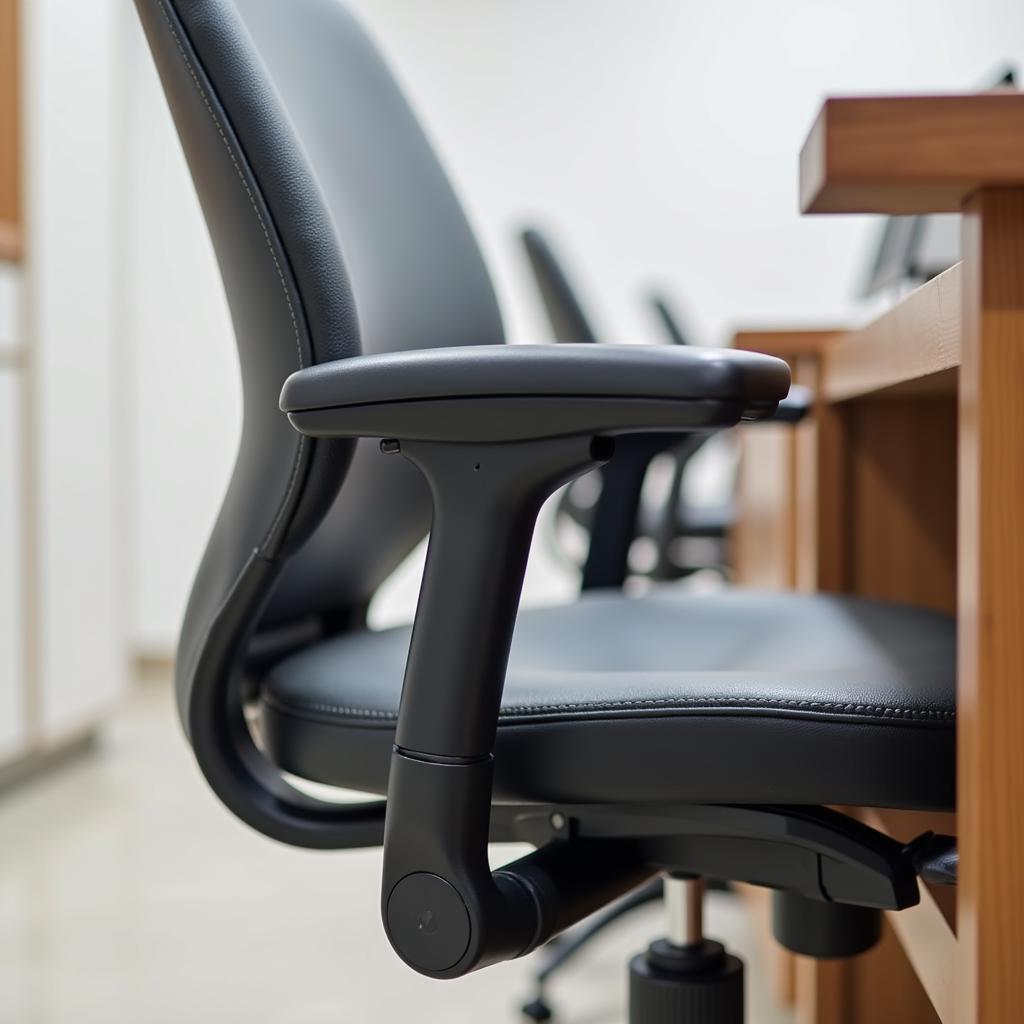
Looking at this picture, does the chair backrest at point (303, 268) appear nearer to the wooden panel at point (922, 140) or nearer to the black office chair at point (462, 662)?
the black office chair at point (462, 662)

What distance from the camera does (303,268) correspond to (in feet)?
2.11

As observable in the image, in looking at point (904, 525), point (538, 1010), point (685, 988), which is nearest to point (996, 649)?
point (685, 988)

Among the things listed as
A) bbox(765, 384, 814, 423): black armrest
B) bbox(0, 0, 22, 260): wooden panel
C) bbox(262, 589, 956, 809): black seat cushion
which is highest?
bbox(0, 0, 22, 260): wooden panel

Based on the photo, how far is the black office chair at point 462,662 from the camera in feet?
1.84

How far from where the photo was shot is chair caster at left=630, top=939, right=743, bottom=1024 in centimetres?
75

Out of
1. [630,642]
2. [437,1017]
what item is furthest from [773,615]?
[437,1017]

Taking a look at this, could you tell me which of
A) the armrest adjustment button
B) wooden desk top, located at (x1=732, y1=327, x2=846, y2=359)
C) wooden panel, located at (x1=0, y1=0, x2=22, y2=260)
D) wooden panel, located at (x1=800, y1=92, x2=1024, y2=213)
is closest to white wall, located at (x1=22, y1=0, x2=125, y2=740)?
wooden panel, located at (x1=0, y1=0, x2=22, y2=260)

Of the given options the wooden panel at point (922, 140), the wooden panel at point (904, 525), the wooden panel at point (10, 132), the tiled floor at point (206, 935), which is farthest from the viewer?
the wooden panel at point (10, 132)

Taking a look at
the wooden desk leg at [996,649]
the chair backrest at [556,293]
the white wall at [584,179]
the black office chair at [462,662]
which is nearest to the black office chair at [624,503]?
the chair backrest at [556,293]

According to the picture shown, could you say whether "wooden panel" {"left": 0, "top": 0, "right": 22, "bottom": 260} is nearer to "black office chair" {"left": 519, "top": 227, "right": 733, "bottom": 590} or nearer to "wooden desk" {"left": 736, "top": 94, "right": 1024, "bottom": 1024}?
"black office chair" {"left": 519, "top": 227, "right": 733, "bottom": 590}

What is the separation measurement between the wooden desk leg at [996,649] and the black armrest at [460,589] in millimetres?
88

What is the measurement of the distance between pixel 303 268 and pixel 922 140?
0.31 m

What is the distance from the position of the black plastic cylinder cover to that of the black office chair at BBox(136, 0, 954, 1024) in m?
0.09

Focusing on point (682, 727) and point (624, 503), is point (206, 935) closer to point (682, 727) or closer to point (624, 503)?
point (624, 503)
